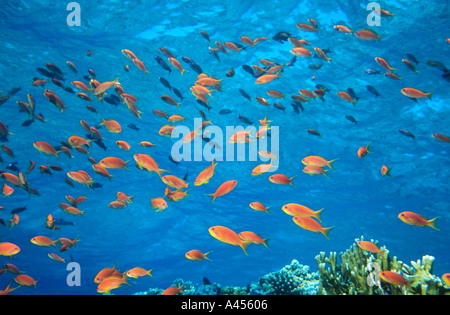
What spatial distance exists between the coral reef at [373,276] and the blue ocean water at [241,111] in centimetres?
633

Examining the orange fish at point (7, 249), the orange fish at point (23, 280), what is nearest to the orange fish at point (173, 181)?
the orange fish at point (7, 249)

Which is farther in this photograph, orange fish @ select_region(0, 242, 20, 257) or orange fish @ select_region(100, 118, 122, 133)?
orange fish @ select_region(100, 118, 122, 133)

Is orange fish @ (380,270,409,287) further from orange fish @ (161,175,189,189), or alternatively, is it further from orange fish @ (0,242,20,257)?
orange fish @ (0,242,20,257)

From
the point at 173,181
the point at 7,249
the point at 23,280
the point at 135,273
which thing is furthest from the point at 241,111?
the point at 23,280

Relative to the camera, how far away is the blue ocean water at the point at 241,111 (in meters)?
10.9

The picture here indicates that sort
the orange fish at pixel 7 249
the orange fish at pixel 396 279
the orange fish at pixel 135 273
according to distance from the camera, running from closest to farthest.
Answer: the orange fish at pixel 396 279 < the orange fish at pixel 135 273 < the orange fish at pixel 7 249

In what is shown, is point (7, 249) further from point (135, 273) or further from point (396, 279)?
point (396, 279)

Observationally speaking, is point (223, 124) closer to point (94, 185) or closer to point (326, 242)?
point (94, 185)

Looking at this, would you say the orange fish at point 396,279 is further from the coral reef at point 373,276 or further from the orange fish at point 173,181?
the orange fish at point 173,181

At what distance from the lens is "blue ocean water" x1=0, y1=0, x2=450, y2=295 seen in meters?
10.9

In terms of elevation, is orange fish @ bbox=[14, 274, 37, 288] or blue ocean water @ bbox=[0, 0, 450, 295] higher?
blue ocean water @ bbox=[0, 0, 450, 295]

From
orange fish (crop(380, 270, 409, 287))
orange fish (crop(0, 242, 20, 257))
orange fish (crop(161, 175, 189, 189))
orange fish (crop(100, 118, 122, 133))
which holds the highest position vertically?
orange fish (crop(100, 118, 122, 133))

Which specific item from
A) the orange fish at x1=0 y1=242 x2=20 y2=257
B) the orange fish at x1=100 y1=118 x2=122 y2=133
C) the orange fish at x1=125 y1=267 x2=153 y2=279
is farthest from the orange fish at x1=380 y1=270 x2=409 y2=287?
the orange fish at x1=0 y1=242 x2=20 y2=257

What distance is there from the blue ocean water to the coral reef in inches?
249
